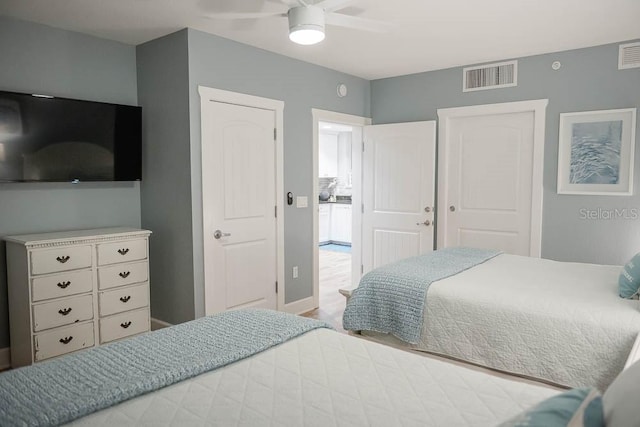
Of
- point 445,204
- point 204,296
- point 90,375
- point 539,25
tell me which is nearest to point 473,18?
point 539,25

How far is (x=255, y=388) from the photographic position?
4.70 ft

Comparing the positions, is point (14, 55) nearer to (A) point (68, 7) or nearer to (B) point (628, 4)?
(A) point (68, 7)

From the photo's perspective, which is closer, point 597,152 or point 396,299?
point 396,299

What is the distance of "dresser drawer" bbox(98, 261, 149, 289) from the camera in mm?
3395

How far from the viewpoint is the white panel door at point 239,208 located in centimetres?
372

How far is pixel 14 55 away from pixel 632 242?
5069mm

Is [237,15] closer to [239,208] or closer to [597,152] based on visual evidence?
[239,208]

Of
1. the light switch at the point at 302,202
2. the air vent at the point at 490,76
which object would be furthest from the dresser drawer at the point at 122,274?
the air vent at the point at 490,76

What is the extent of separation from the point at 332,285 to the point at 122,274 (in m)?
2.75

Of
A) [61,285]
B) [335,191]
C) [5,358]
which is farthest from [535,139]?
[335,191]

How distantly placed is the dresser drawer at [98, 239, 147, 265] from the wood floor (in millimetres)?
1707

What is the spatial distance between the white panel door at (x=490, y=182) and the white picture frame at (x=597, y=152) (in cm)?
30

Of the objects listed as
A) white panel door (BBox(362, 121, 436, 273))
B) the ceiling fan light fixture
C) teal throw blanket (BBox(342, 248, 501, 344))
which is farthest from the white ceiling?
teal throw blanket (BBox(342, 248, 501, 344))

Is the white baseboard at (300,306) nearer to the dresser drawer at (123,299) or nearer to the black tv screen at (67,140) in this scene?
the dresser drawer at (123,299)
